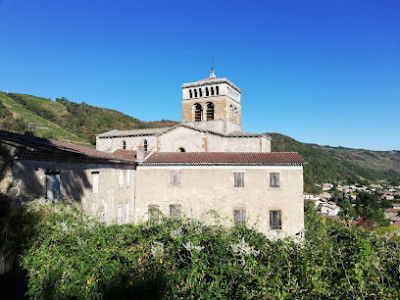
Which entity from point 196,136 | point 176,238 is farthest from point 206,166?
point 176,238

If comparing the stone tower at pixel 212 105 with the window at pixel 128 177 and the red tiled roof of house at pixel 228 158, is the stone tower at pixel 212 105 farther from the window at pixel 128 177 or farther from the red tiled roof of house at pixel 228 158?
the window at pixel 128 177

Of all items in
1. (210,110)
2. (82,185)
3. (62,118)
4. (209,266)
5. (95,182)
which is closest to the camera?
(209,266)

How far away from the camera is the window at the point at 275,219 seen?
16.7 meters

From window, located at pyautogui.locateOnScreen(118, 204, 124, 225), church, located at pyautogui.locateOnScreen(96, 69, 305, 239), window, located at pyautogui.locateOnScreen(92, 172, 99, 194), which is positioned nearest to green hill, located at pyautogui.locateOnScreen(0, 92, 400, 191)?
church, located at pyautogui.locateOnScreen(96, 69, 305, 239)

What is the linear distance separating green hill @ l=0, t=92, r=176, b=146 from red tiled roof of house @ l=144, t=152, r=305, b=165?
29000mm

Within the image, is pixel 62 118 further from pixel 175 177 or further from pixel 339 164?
pixel 339 164

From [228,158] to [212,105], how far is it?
14.2 metres

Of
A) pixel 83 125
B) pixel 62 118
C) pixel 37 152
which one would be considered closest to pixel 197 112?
pixel 37 152

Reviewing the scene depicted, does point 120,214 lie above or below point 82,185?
below

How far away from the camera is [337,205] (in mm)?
60531

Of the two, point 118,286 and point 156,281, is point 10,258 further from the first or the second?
point 156,281

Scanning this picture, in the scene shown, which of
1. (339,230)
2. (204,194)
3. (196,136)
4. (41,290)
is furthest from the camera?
(196,136)

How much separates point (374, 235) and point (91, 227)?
5.68m

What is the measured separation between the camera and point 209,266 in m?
4.74
